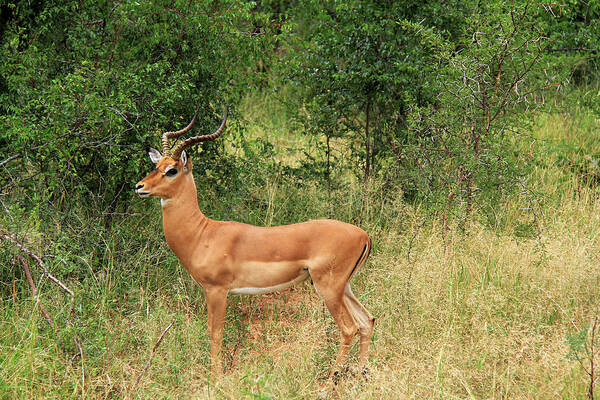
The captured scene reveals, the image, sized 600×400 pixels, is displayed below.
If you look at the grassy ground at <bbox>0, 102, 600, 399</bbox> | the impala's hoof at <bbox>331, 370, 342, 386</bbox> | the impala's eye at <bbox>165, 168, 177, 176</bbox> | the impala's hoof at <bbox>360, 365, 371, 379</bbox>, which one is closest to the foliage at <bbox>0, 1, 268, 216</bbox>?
the grassy ground at <bbox>0, 102, 600, 399</bbox>

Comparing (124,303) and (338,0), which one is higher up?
(338,0)

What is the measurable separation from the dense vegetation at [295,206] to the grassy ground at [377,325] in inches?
0.9

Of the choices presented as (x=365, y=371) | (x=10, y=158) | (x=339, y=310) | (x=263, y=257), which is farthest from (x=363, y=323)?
(x=10, y=158)

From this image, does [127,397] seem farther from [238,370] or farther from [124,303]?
[124,303]

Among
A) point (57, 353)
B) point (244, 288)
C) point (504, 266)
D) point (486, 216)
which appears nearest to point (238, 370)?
point (244, 288)

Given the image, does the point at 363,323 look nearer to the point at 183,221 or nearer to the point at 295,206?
the point at 183,221

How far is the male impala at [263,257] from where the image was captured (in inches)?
202

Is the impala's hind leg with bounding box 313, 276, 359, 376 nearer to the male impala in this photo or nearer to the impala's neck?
the male impala

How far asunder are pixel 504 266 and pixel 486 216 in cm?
77

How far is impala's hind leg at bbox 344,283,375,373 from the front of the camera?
5246 millimetres

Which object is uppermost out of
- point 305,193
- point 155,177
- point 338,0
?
point 338,0

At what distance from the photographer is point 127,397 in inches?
178

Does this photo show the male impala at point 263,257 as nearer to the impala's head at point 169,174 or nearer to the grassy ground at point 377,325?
the impala's head at point 169,174

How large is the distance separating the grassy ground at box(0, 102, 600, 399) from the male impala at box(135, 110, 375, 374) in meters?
0.24
